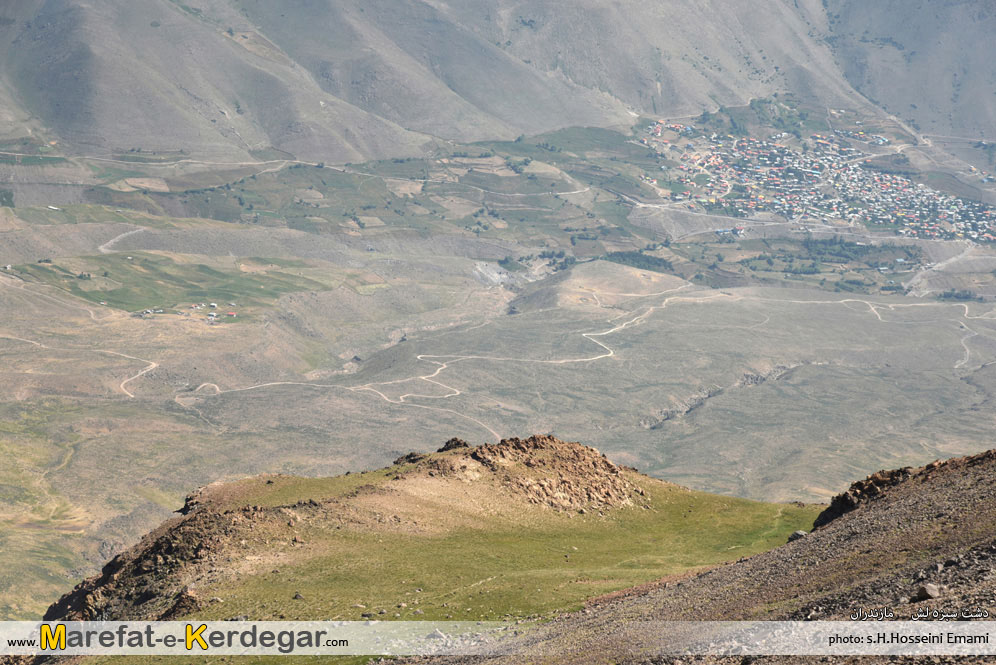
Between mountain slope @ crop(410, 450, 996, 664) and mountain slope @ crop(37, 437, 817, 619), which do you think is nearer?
mountain slope @ crop(410, 450, 996, 664)

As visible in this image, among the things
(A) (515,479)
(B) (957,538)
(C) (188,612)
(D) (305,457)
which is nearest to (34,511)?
(D) (305,457)

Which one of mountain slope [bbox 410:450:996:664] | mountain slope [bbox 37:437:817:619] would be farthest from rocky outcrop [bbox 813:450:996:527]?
mountain slope [bbox 37:437:817:619]

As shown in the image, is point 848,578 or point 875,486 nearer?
point 848,578

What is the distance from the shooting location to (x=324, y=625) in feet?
188

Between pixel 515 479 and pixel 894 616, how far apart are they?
51493 mm

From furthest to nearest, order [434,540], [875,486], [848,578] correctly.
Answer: [434,540] < [875,486] < [848,578]

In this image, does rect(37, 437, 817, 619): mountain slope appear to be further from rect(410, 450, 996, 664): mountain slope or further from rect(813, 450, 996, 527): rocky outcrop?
rect(410, 450, 996, 664): mountain slope

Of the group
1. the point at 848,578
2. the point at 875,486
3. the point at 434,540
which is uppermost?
the point at 848,578

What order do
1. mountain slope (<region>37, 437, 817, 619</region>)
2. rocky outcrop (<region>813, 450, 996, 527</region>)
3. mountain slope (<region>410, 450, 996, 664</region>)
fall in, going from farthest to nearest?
rocky outcrop (<region>813, 450, 996, 527</region>) → mountain slope (<region>37, 437, 817, 619</region>) → mountain slope (<region>410, 450, 996, 664</region>)

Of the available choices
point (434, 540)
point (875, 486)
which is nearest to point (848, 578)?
point (875, 486)

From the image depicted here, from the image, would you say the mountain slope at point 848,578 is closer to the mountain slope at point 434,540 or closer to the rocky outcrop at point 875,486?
the rocky outcrop at point 875,486

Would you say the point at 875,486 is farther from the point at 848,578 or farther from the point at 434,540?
the point at 434,540

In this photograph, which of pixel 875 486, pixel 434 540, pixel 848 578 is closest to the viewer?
pixel 848 578

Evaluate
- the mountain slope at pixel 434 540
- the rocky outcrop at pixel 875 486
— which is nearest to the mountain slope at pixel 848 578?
the rocky outcrop at pixel 875 486
